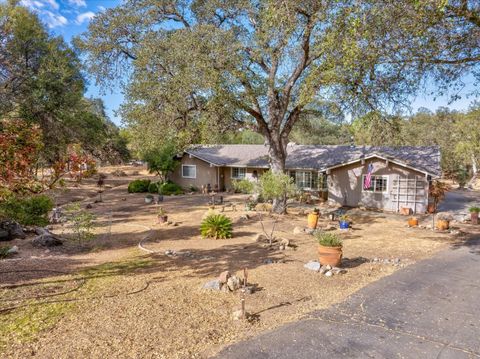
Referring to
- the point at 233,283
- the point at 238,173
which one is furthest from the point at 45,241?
the point at 238,173

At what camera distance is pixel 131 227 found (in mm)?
17359

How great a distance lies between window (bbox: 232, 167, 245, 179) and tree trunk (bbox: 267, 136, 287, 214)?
426 inches

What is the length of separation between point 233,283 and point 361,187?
1812cm

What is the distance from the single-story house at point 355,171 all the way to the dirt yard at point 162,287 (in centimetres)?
619

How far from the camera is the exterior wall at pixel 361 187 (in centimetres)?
2234

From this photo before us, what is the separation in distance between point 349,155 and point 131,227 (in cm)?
1760

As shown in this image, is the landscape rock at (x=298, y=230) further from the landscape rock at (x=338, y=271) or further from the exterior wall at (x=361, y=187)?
the exterior wall at (x=361, y=187)

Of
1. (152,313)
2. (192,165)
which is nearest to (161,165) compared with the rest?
(192,165)

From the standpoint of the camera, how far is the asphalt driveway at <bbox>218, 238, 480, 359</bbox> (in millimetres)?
5969

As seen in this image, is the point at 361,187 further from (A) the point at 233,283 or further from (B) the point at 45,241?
(B) the point at 45,241

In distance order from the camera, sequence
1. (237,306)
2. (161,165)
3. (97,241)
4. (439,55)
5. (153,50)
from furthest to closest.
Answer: (161,165), (153,50), (97,241), (439,55), (237,306)

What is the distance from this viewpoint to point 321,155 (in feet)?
94.7

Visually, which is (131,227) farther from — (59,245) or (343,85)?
(343,85)

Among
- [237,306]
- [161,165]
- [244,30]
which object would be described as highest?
[244,30]
